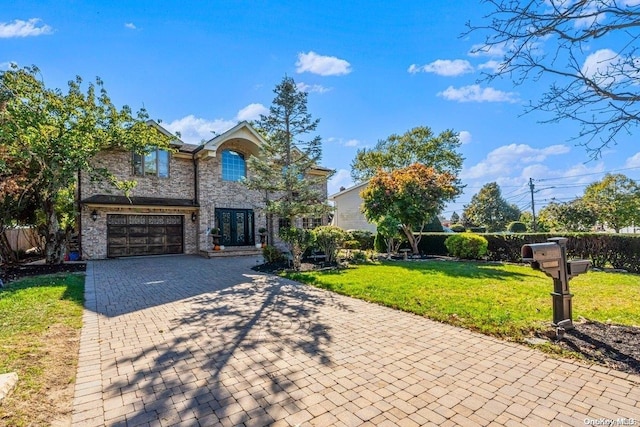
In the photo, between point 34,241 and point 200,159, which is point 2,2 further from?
point 34,241

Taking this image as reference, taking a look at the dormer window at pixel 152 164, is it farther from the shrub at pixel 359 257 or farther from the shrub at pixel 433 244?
the shrub at pixel 433 244

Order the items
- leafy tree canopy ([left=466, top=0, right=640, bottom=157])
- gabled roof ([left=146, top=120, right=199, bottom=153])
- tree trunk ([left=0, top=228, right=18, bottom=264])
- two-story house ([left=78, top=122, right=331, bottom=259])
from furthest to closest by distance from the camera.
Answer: gabled roof ([left=146, top=120, right=199, bottom=153]) → two-story house ([left=78, top=122, right=331, bottom=259]) → tree trunk ([left=0, top=228, right=18, bottom=264]) → leafy tree canopy ([left=466, top=0, right=640, bottom=157])

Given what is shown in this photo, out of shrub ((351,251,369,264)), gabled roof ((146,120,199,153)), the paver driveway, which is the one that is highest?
gabled roof ((146,120,199,153))

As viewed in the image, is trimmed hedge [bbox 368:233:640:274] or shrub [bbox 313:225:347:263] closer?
trimmed hedge [bbox 368:233:640:274]

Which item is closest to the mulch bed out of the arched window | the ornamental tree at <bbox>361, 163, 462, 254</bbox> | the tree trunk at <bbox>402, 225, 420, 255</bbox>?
the arched window

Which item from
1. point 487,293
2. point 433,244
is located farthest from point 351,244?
point 487,293

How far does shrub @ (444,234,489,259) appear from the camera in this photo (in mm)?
14008

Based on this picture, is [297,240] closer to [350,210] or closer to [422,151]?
[350,210]

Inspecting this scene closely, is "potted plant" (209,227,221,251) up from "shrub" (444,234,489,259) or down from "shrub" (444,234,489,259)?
up

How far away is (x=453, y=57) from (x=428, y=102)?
840 centimetres

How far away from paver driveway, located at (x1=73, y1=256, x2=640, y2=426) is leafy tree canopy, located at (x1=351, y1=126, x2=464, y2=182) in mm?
30746

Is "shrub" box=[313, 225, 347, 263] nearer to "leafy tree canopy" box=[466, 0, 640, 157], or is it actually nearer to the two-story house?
the two-story house

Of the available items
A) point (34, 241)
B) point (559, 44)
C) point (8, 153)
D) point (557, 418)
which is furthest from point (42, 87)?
point (557, 418)

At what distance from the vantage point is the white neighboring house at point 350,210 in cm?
2678
